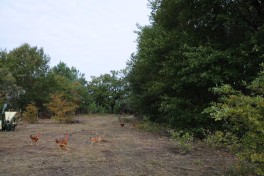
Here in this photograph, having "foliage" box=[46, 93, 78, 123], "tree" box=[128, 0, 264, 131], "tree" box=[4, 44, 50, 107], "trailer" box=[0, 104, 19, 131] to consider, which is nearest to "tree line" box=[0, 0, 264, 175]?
"tree" box=[128, 0, 264, 131]

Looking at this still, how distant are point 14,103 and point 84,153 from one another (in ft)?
94.5

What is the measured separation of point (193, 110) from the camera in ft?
46.9

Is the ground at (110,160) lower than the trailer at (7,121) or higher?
lower

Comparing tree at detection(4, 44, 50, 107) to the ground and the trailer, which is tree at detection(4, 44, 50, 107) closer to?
the trailer

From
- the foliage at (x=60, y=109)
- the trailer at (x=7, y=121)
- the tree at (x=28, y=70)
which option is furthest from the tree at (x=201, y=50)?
the tree at (x=28, y=70)

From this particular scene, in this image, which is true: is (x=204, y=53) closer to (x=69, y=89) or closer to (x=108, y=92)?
(x=69, y=89)

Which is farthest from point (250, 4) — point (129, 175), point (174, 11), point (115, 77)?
point (115, 77)

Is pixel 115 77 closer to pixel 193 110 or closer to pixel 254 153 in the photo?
pixel 193 110

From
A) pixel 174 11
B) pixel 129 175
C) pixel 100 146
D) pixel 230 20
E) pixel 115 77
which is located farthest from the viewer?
pixel 115 77

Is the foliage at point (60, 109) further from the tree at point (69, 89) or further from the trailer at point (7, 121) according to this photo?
the tree at point (69, 89)

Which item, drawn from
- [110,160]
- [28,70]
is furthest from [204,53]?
[28,70]

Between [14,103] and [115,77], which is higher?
[115,77]

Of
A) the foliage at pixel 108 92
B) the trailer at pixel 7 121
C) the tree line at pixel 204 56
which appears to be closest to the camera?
the tree line at pixel 204 56

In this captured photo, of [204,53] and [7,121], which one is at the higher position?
[204,53]
